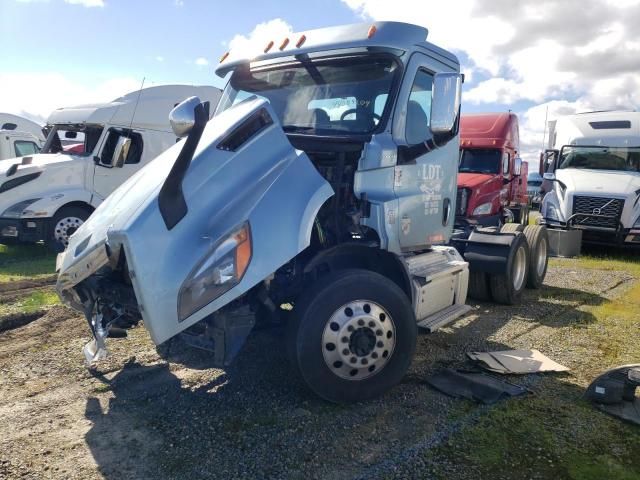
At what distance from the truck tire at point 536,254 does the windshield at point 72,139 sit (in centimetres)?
849

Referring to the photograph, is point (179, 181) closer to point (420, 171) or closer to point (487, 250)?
point (420, 171)

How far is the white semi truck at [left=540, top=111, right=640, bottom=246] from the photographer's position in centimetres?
1118

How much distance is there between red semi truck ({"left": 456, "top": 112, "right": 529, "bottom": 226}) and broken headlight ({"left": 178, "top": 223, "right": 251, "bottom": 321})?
815 centimetres

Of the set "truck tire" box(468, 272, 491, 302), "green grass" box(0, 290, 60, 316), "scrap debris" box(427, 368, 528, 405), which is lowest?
"green grass" box(0, 290, 60, 316)

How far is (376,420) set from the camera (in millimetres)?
3521

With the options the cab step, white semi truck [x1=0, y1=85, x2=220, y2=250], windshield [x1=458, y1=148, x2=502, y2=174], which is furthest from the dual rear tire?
white semi truck [x1=0, y1=85, x2=220, y2=250]

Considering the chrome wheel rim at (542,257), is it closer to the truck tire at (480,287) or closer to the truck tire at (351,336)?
the truck tire at (480,287)

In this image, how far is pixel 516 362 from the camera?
465cm

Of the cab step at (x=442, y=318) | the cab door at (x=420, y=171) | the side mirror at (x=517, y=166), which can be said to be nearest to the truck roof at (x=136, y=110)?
the cab door at (x=420, y=171)

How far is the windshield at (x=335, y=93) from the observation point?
4312 millimetres

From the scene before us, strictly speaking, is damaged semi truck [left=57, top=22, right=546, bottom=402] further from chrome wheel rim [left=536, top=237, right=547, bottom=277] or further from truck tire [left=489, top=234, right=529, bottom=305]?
chrome wheel rim [left=536, top=237, right=547, bottom=277]

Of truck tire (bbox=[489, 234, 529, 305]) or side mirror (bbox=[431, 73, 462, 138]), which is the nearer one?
side mirror (bbox=[431, 73, 462, 138])

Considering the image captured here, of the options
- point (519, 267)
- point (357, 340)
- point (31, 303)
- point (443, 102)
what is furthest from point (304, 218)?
point (519, 267)

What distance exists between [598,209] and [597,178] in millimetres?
859
